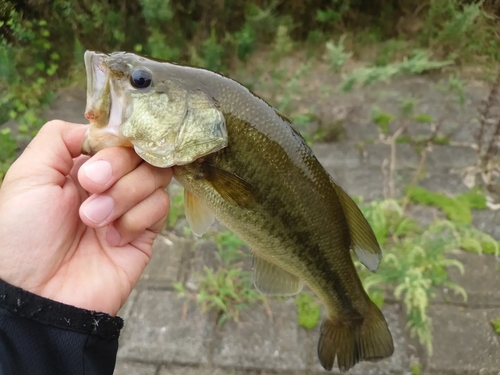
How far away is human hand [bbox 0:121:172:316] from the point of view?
54.7 inches

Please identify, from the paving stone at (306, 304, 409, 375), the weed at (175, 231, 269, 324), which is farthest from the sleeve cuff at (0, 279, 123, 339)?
the paving stone at (306, 304, 409, 375)

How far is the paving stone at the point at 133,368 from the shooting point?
242 cm

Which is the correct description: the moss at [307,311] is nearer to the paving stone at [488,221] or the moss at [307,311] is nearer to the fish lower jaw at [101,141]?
the paving stone at [488,221]

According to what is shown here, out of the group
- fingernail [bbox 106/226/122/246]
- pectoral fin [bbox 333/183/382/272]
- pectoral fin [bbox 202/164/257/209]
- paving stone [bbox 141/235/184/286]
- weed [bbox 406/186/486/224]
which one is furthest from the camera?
weed [bbox 406/186/486/224]

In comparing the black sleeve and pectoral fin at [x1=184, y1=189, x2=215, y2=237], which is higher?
pectoral fin at [x1=184, y1=189, x2=215, y2=237]

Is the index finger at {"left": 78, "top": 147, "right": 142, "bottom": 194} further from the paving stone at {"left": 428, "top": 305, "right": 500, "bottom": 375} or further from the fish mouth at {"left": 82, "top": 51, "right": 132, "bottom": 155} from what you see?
the paving stone at {"left": 428, "top": 305, "right": 500, "bottom": 375}

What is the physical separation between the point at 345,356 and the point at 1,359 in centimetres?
129

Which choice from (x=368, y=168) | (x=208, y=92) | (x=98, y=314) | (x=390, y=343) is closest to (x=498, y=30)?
(x=368, y=168)

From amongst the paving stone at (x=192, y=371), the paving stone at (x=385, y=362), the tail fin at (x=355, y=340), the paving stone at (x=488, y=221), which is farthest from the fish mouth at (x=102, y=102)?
the paving stone at (x=488, y=221)

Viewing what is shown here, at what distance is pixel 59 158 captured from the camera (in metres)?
1.57

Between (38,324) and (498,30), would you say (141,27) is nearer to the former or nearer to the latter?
(498,30)

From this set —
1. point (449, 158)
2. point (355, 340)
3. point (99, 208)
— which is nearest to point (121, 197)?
point (99, 208)

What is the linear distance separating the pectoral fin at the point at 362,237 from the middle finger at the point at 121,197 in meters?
0.69

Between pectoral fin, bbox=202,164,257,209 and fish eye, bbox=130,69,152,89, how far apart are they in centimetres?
30
